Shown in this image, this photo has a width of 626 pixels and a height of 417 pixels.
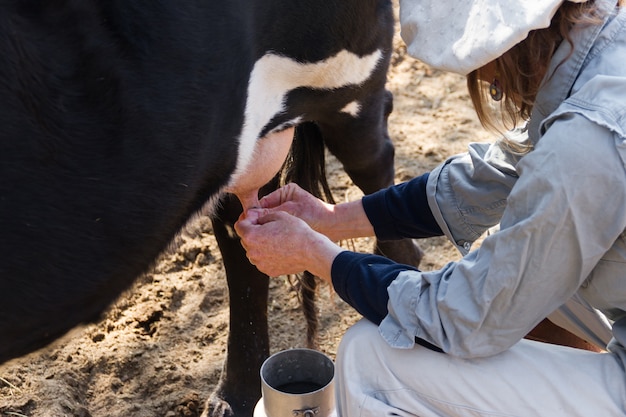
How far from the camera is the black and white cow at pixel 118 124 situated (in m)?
1.38

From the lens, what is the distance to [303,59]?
5.83 feet

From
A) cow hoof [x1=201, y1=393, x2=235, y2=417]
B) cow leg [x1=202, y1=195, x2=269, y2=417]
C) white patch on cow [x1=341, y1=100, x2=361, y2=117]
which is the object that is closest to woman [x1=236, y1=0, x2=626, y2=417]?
white patch on cow [x1=341, y1=100, x2=361, y2=117]

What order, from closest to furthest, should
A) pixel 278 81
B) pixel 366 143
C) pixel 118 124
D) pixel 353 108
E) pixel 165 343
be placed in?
1. pixel 118 124
2. pixel 278 81
3. pixel 353 108
4. pixel 366 143
5. pixel 165 343

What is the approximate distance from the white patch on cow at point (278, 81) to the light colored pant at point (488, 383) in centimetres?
46

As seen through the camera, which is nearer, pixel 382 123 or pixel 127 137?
pixel 127 137

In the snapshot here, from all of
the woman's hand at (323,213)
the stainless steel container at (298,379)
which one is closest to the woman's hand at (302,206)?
the woman's hand at (323,213)

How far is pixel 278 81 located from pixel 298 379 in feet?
2.17

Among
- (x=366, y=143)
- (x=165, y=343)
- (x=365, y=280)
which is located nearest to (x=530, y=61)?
(x=365, y=280)

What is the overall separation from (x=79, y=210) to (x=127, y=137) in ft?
0.48

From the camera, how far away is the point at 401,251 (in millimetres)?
2527

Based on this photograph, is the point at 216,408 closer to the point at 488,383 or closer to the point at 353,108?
the point at 353,108

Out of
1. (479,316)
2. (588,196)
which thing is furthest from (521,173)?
(479,316)

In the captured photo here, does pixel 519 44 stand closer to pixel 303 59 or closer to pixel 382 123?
pixel 303 59

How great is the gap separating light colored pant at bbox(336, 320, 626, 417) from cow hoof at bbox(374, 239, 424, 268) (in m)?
0.92
